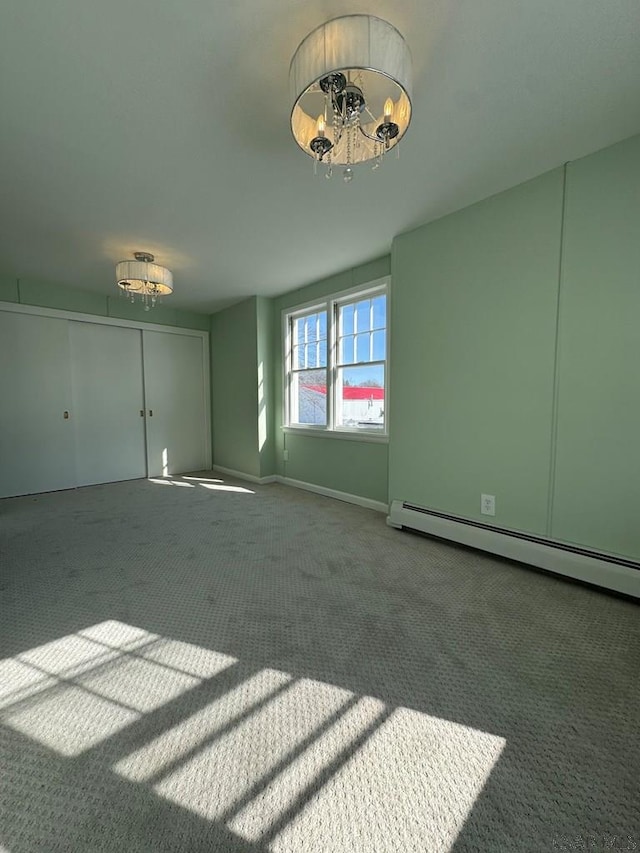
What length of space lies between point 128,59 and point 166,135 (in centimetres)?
42

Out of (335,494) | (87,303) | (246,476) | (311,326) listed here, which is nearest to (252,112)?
(311,326)

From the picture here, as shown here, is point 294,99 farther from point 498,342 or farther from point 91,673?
point 91,673

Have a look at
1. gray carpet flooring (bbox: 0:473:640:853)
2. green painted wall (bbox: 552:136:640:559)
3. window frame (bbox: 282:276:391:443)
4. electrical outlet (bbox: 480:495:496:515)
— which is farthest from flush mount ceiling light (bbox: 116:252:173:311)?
electrical outlet (bbox: 480:495:496:515)

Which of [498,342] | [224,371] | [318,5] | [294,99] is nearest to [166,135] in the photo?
[294,99]

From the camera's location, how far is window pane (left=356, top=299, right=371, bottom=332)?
3787 mm

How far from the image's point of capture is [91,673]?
1455mm

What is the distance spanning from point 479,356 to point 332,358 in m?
1.80

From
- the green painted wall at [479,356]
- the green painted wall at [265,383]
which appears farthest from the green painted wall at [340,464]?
the green painted wall at [479,356]

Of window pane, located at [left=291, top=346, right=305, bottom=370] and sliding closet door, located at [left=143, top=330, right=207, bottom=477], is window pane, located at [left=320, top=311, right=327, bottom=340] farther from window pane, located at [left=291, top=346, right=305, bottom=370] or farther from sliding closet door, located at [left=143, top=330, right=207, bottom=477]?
sliding closet door, located at [left=143, top=330, right=207, bottom=477]

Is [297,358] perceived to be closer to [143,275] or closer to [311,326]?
[311,326]

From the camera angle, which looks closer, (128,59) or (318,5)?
(318,5)

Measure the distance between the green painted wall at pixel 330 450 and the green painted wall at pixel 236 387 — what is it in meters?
0.31

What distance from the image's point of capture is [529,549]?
2299 mm

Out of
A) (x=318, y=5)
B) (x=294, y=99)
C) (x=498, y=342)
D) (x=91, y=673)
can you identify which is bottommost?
(x=91, y=673)
